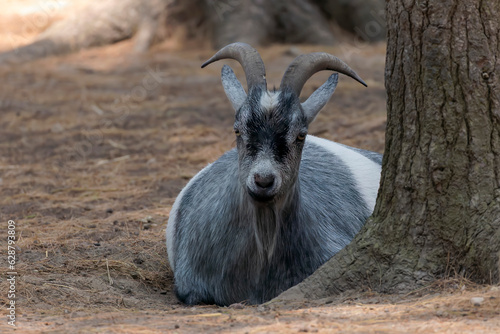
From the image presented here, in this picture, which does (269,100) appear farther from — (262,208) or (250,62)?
(262,208)

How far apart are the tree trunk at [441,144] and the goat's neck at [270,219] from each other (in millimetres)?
819

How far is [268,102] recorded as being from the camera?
4641 millimetres

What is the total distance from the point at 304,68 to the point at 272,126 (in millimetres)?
547

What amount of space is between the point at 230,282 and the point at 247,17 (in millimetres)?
11444

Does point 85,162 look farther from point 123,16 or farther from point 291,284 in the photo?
point 123,16

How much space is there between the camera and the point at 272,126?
457 centimetres

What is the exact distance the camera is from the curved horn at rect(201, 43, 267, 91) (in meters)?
4.84

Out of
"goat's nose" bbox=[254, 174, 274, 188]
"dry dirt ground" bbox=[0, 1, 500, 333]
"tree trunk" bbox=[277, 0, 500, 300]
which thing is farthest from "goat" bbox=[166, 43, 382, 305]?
"tree trunk" bbox=[277, 0, 500, 300]

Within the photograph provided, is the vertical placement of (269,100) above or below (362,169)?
above

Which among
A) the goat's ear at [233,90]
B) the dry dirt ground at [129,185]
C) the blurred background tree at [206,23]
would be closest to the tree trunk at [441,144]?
the dry dirt ground at [129,185]

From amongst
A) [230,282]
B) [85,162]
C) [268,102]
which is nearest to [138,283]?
[230,282]

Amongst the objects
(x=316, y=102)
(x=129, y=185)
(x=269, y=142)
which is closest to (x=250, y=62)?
(x=316, y=102)

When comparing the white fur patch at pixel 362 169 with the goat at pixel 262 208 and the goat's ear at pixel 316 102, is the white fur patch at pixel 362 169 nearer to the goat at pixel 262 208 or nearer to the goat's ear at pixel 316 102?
the goat at pixel 262 208

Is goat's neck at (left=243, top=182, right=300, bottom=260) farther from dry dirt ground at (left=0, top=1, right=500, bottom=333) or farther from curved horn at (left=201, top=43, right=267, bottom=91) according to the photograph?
curved horn at (left=201, top=43, right=267, bottom=91)
